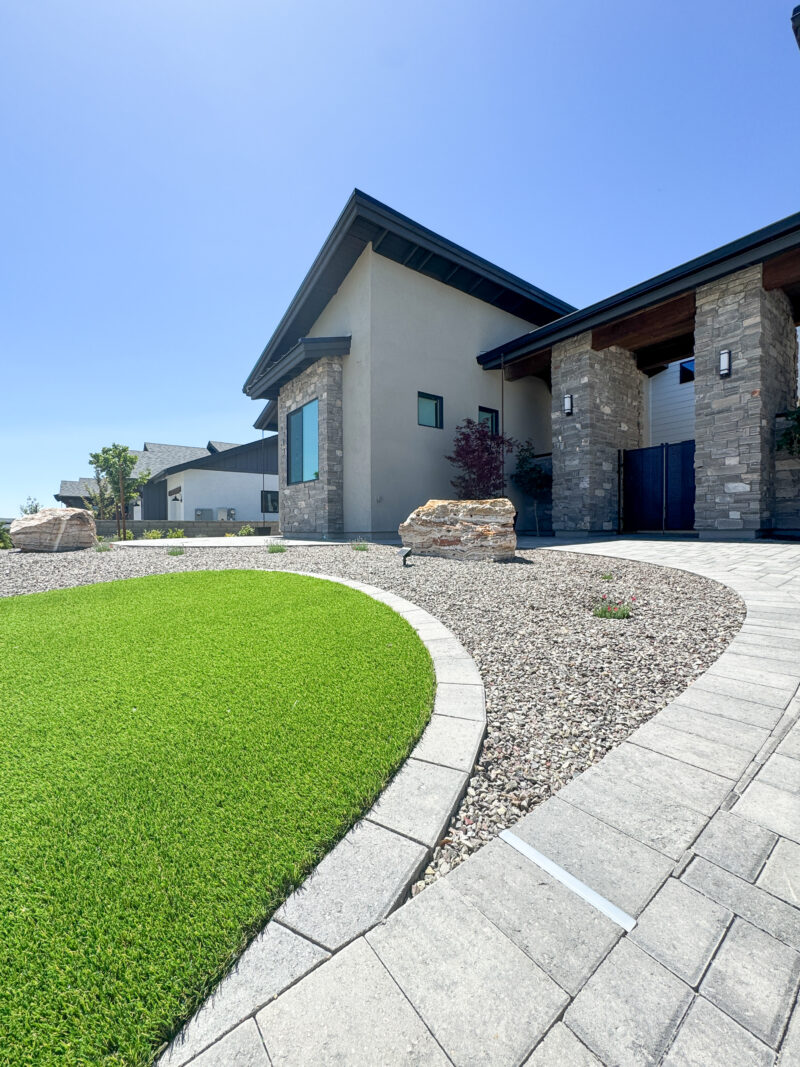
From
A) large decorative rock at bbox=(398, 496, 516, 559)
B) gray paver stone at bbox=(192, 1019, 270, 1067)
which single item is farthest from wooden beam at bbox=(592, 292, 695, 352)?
gray paver stone at bbox=(192, 1019, 270, 1067)

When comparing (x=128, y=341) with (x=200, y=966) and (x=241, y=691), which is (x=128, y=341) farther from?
(x=200, y=966)

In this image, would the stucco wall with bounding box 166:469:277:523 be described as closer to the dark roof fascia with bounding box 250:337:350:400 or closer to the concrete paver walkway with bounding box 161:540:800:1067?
the dark roof fascia with bounding box 250:337:350:400

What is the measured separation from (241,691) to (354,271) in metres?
10.5

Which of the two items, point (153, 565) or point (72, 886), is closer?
point (72, 886)

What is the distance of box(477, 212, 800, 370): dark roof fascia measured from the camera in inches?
255

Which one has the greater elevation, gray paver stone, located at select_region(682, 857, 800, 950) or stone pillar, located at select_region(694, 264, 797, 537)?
stone pillar, located at select_region(694, 264, 797, 537)

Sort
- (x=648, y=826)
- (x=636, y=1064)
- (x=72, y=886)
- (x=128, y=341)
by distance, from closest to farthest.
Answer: (x=636, y=1064)
(x=72, y=886)
(x=648, y=826)
(x=128, y=341)

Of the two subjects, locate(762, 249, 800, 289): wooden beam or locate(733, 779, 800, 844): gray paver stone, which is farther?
locate(762, 249, 800, 289): wooden beam

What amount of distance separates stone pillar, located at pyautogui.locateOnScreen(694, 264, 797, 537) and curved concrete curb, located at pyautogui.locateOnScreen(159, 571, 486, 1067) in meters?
7.84

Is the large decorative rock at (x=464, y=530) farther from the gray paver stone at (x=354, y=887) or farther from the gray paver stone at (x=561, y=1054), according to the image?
the gray paver stone at (x=561, y=1054)

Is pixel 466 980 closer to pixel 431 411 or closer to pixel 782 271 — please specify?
pixel 782 271

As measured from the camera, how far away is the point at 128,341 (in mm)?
18719

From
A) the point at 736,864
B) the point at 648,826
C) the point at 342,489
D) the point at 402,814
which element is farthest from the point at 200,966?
the point at 342,489

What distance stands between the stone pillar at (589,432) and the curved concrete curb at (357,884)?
8685 mm
